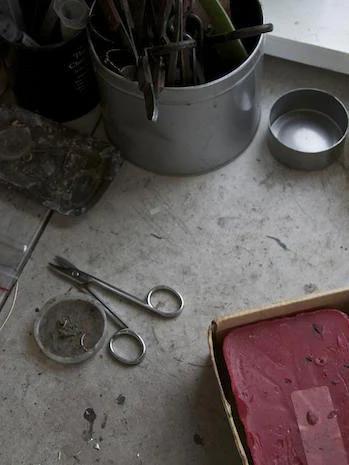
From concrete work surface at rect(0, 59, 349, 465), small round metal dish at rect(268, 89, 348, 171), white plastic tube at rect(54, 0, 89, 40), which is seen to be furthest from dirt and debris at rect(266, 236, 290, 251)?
white plastic tube at rect(54, 0, 89, 40)

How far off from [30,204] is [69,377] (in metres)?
0.26

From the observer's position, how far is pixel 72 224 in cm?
93

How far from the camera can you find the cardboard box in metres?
0.72

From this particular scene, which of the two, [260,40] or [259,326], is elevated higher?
[260,40]

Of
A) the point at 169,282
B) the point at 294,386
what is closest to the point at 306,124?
the point at 169,282

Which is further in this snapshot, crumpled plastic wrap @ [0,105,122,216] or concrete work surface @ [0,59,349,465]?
crumpled plastic wrap @ [0,105,122,216]

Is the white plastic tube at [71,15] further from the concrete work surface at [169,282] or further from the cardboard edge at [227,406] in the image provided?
the cardboard edge at [227,406]

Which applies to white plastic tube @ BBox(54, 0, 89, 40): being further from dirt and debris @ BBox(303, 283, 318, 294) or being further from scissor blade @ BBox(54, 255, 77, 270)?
dirt and debris @ BBox(303, 283, 318, 294)

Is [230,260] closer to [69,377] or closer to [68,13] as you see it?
[69,377]

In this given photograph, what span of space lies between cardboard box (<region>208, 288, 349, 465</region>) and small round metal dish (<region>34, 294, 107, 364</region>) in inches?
6.4

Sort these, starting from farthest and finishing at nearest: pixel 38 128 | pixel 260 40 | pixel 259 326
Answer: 1. pixel 38 128
2. pixel 260 40
3. pixel 259 326

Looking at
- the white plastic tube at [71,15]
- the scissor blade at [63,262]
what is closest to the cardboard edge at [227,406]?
the scissor blade at [63,262]

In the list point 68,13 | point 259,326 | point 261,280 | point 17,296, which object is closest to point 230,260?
point 261,280

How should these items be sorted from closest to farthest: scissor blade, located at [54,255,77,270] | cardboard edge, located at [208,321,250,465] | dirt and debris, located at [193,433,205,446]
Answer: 1. cardboard edge, located at [208,321,250,465]
2. dirt and debris, located at [193,433,205,446]
3. scissor blade, located at [54,255,77,270]
